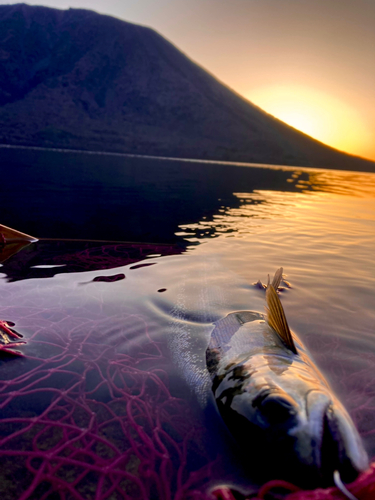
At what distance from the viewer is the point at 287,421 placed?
210cm

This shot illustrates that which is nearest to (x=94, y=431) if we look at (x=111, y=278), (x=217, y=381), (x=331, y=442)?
(x=217, y=381)

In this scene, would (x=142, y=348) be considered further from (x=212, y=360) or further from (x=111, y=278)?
(x=111, y=278)

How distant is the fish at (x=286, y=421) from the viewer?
6.73 ft

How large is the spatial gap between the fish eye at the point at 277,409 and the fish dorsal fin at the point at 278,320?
908mm

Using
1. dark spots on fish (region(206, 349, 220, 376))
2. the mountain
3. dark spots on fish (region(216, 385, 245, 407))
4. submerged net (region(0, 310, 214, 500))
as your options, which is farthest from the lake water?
the mountain

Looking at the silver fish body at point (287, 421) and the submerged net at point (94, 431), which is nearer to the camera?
the silver fish body at point (287, 421)

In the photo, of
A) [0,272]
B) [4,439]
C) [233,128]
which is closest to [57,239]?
[0,272]

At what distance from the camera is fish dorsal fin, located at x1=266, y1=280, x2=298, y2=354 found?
3.04 m

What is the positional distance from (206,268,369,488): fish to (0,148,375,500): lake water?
22cm

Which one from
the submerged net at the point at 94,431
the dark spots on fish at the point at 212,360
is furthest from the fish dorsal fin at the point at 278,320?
the submerged net at the point at 94,431

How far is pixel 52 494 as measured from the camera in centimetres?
212

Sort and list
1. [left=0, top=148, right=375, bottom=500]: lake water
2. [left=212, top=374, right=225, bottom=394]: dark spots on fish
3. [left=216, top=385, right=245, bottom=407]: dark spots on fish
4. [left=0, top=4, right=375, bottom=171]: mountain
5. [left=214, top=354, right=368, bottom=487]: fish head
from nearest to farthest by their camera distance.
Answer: [left=214, top=354, right=368, bottom=487]: fish head < [left=0, top=148, right=375, bottom=500]: lake water < [left=216, top=385, right=245, bottom=407]: dark spots on fish < [left=212, top=374, right=225, bottom=394]: dark spots on fish < [left=0, top=4, right=375, bottom=171]: mountain

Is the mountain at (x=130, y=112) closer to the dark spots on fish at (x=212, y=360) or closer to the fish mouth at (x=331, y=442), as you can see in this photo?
the dark spots on fish at (x=212, y=360)

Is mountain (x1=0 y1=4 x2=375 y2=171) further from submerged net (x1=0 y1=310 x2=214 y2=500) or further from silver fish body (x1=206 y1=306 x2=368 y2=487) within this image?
silver fish body (x1=206 y1=306 x2=368 y2=487)
